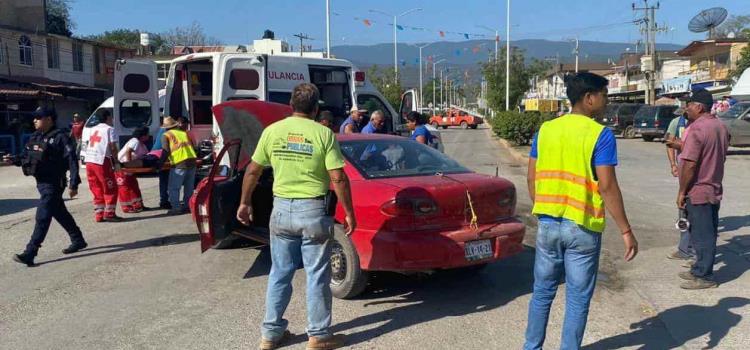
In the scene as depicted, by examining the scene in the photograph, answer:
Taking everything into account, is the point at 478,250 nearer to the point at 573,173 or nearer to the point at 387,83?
the point at 573,173

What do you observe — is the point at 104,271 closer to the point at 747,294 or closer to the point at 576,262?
the point at 576,262

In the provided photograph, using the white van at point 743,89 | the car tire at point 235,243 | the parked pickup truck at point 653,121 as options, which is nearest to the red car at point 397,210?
the car tire at point 235,243

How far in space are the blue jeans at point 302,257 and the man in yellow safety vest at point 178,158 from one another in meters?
6.08

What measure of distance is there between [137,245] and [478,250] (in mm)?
4581

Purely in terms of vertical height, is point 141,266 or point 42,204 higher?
point 42,204

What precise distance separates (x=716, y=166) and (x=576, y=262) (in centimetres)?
285

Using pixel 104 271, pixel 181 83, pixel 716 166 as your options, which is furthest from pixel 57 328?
pixel 181 83

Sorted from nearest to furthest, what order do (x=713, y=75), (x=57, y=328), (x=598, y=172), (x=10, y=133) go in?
(x=598, y=172)
(x=57, y=328)
(x=10, y=133)
(x=713, y=75)

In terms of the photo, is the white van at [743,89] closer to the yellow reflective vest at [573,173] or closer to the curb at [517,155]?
the curb at [517,155]

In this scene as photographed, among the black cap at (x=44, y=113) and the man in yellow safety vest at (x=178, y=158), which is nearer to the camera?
the black cap at (x=44, y=113)

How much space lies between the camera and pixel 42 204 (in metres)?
7.11

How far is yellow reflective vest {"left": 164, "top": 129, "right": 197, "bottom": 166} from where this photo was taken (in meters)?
9.98

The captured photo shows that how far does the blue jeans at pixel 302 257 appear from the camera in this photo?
435 cm

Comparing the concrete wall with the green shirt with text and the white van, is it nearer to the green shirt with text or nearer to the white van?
the white van
